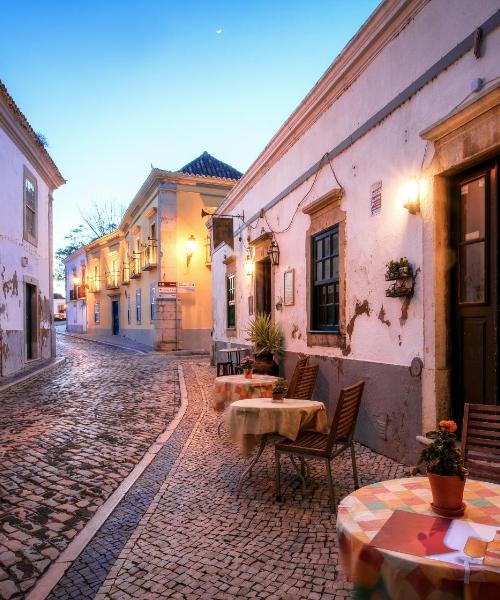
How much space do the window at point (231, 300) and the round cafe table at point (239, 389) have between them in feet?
20.1

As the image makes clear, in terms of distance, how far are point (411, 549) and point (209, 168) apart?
71.5 ft

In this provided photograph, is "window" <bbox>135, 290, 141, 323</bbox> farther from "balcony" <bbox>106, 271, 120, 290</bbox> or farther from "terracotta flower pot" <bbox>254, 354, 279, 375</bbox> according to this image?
"terracotta flower pot" <bbox>254, 354, 279, 375</bbox>

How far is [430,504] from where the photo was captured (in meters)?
2.02

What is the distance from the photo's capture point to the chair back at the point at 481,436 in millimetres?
3141

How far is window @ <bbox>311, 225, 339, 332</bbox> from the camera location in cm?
675

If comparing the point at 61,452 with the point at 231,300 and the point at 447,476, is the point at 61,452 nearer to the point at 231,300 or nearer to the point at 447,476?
the point at 447,476

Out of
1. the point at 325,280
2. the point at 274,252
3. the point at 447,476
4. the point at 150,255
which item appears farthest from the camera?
the point at 150,255

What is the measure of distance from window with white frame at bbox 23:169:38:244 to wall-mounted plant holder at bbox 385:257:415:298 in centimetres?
1153

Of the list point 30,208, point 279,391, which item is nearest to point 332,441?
point 279,391

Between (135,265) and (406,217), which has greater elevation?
(135,265)

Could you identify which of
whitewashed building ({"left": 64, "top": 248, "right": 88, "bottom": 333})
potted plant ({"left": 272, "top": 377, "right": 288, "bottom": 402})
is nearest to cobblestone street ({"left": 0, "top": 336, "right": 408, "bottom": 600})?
potted plant ({"left": 272, "top": 377, "right": 288, "bottom": 402})

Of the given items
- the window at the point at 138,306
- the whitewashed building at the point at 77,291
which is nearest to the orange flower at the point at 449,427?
the window at the point at 138,306

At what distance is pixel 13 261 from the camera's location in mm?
12227

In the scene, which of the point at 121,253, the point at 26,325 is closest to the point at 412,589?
the point at 26,325
